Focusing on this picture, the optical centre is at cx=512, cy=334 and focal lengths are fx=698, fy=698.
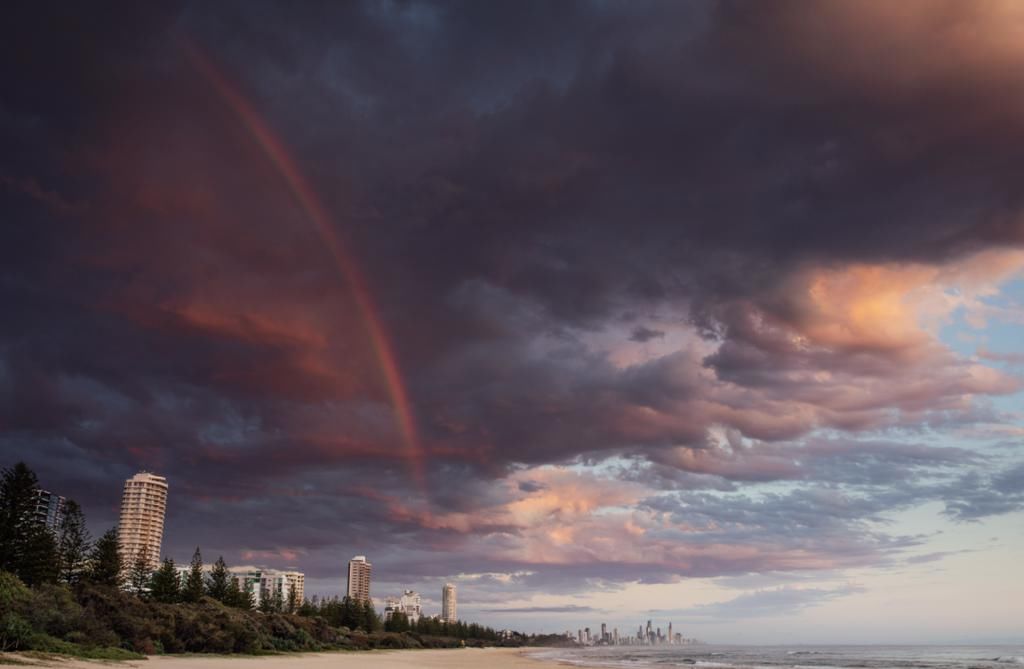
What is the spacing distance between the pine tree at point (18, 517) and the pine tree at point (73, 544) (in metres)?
20.1

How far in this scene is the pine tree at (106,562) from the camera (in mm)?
96312

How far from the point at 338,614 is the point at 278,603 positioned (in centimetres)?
1944

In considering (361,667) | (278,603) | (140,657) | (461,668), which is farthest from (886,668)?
(278,603)

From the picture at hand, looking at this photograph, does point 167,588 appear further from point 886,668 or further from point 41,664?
point 886,668

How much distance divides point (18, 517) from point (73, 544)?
22.9 m

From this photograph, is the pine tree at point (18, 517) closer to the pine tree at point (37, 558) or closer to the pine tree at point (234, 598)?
the pine tree at point (37, 558)

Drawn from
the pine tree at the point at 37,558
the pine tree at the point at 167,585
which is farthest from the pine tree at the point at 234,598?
the pine tree at the point at 37,558

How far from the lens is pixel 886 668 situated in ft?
232

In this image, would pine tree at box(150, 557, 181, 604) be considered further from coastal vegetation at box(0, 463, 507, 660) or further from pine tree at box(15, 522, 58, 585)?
pine tree at box(15, 522, 58, 585)

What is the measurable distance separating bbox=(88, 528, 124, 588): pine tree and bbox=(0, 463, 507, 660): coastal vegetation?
144 mm

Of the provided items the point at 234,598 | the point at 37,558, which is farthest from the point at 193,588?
the point at 37,558

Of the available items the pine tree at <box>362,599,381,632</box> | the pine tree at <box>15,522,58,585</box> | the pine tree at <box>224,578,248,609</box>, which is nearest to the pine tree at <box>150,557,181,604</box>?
the pine tree at <box>224,578,248,609</box>

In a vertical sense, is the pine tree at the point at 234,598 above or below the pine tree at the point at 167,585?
below

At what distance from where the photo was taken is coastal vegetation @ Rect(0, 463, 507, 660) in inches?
1444
